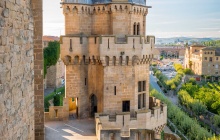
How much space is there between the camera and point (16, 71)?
272 inches

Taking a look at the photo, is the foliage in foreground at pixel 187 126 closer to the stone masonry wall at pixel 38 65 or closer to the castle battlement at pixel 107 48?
the castle battlement at pixel 107 48

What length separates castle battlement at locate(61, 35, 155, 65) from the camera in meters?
16.4

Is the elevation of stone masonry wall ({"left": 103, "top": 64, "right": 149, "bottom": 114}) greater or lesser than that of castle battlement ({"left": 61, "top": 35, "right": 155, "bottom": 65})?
lesser

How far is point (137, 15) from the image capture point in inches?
711

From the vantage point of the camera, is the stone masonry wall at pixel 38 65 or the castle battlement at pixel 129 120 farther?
the castle battlement at pixel 129 120

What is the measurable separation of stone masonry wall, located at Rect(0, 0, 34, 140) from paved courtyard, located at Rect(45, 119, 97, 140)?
567 cm

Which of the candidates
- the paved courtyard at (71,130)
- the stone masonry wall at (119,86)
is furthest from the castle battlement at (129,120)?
the paved courtyard at (71,130)

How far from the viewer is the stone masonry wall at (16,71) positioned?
5945 millimetres

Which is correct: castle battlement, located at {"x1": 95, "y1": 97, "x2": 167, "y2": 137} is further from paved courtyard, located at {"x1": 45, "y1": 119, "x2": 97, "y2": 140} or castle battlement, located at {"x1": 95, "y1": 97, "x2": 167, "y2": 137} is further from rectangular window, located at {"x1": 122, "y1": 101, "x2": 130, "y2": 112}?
paved courtyard, located at {"x1": 45, "y1": 119, "x2": 97, "y2": 140}

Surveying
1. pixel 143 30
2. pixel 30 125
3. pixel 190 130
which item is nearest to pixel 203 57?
pixel 190 130

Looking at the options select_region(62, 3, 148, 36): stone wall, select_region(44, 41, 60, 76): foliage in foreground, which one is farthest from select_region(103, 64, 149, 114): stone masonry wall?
select_region(44, 41, 60, 76): foliage in foreground

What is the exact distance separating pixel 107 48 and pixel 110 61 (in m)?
0.77

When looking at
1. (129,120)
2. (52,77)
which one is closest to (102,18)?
(129,120)

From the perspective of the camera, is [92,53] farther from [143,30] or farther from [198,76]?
[198,76]
